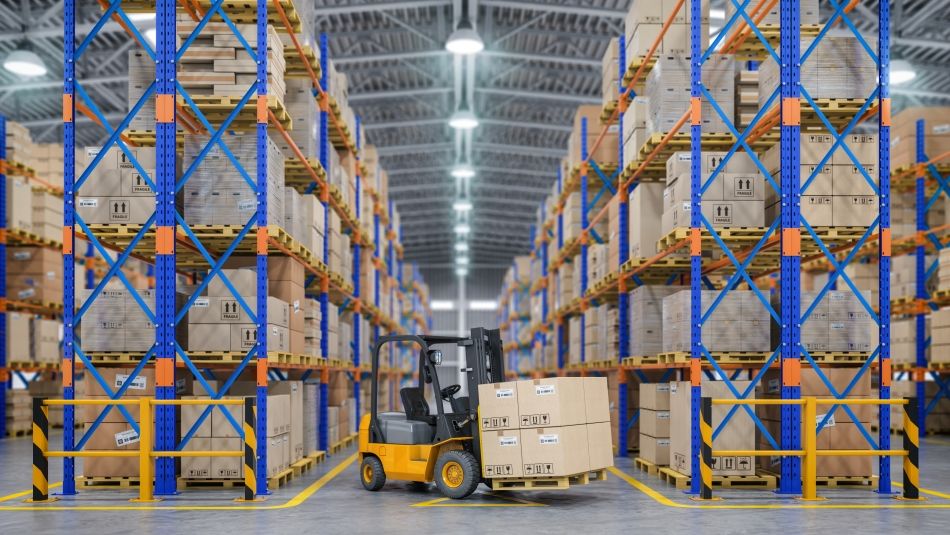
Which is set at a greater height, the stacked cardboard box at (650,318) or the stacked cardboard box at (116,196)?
the stacked cardboard box at (116,196)

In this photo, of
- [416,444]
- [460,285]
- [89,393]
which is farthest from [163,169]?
[460,285]

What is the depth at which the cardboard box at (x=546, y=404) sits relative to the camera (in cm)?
779

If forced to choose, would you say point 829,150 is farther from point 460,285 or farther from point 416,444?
point 460,285

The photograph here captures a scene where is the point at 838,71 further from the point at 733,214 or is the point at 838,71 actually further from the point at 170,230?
the point at 170,230

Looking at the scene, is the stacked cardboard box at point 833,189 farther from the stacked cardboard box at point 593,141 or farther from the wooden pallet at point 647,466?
the stacked cardboard box at point 593,141

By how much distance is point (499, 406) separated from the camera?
26.1 ft

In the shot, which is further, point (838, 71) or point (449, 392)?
point (838, 71)

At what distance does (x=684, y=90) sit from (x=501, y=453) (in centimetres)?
464

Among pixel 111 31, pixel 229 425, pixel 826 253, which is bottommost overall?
pixel 229 425

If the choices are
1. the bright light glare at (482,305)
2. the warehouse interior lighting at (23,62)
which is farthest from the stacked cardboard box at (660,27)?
the bright light glare at (482,305)

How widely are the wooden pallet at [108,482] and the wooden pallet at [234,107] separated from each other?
143 inches

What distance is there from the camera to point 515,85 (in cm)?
2462

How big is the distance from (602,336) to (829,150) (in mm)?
5282

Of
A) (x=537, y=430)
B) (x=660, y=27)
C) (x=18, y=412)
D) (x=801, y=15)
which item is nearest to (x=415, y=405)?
(x=537, y=430)
